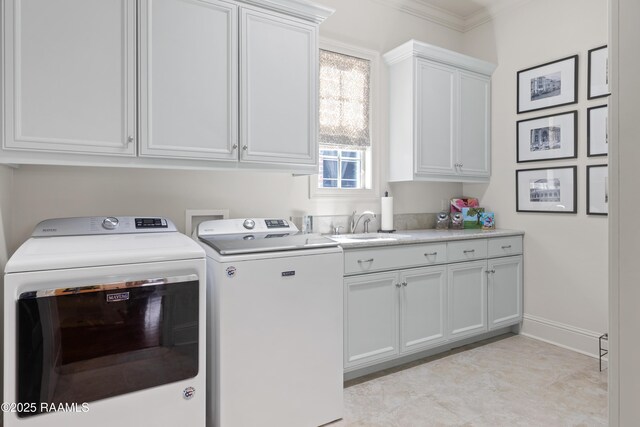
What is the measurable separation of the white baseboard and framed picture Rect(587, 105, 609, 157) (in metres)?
1.39

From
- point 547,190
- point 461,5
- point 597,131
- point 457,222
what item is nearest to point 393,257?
point 457,222

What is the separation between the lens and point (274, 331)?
1915 millimetres

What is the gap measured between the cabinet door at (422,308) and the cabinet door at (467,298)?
9cm

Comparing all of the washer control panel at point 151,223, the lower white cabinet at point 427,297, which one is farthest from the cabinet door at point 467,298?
the washer control panel at point 151,223

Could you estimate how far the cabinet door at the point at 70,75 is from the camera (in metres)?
1.68

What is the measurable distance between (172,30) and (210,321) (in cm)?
151

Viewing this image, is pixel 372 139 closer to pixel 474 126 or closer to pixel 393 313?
pixel 474 126

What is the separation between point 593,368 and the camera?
271 cm

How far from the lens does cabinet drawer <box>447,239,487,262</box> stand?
2.90 metres

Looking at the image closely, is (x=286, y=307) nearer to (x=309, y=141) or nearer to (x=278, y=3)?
(x=309, y=141)

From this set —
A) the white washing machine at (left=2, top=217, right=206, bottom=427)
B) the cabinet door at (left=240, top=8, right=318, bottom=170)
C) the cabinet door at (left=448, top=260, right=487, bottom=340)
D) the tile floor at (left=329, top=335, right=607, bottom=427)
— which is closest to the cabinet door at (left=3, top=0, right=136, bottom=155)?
the white washing machine at (left=2, top=217, right=206, bottom=427)

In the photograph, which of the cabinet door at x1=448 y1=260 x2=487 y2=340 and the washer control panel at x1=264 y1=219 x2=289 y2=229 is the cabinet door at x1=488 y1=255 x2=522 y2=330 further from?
the washer control panel at x1=264 y1=219 x2=289 y2=229

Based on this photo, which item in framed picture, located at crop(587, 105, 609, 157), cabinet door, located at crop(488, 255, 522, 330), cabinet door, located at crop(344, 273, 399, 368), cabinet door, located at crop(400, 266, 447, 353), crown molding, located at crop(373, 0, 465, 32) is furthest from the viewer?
crown molding, located at crop(373, 0, 465, 32)

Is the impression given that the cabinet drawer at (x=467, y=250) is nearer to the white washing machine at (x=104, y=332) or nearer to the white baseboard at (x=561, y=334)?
the white baseboard at (x=561, y=334)
